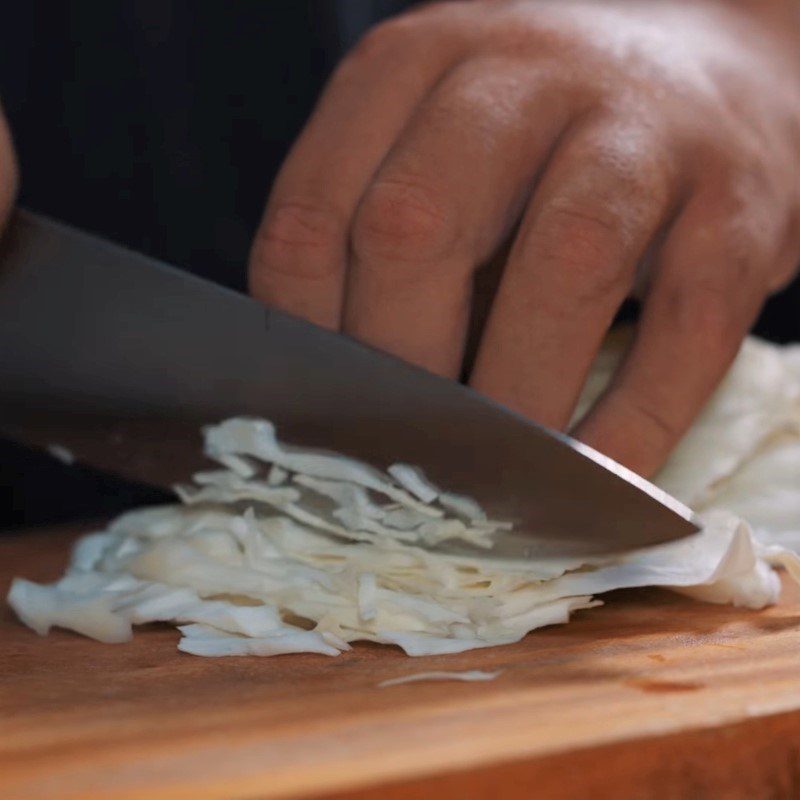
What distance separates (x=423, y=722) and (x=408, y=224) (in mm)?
516

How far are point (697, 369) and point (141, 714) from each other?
64 centimetres

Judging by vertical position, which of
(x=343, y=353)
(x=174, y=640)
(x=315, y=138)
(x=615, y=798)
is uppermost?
(x=315, y=138)

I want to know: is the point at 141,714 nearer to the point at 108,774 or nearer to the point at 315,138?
the point at 108,774

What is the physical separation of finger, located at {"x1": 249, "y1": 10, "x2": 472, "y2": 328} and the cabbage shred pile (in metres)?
0.14

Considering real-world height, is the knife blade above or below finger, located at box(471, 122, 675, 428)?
below

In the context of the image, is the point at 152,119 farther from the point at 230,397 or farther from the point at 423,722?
the point at 423,722

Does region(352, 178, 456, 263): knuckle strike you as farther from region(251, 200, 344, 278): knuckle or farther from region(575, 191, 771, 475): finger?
region(575, 191, 771, 475): finger

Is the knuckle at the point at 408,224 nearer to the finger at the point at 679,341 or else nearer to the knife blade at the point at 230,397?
the knife blade at the point at 230,397

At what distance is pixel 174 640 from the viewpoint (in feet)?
3.29

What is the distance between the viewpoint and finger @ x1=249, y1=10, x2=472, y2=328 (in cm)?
115

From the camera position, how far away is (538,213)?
1123 mm

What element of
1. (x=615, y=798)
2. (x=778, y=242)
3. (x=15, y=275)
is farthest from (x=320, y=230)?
(x=615, y=798)

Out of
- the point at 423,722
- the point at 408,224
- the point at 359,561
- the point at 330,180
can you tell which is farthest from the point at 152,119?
the point at 423,722

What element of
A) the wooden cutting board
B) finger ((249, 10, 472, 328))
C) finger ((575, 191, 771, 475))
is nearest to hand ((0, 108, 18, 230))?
finger ((249, 10, 472, 328))
